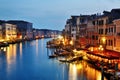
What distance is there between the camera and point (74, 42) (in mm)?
62000

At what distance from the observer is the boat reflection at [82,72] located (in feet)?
104

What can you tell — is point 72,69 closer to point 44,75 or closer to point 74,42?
point 44,75

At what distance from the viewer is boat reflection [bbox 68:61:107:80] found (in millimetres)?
31667

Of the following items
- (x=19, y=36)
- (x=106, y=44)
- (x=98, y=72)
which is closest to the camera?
(x=98, y=72)

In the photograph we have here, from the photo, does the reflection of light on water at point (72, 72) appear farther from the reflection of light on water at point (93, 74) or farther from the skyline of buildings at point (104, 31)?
the skyline of buildings at point (104, 31)

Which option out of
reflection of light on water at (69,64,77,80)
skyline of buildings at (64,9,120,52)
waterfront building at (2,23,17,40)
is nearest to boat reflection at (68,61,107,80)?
reflection of light on water at (69,64,77,80)

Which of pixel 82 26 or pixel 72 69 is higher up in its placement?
pixel 82 26

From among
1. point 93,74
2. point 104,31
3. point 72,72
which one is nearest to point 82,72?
point 72,72

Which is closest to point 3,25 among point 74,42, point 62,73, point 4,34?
point 4,34

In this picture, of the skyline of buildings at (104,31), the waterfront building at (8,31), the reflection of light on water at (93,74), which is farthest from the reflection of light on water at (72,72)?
the waterfront building at (8,31)

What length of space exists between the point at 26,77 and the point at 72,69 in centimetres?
604

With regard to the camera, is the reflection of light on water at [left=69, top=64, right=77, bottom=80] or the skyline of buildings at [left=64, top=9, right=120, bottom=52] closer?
the reflection of light on water at [left=69, top=64, right=77, bottom=80]

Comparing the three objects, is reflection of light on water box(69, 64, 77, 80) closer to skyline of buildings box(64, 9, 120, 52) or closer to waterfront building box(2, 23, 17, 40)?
skyline of buildings box(64, 9, 120, 52)

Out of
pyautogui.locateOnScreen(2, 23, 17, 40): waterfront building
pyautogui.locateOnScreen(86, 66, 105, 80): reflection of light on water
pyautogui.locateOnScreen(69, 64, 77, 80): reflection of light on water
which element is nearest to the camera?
pyautogui.locateOnScreen(86, 66, 105, 80): reflection of light on water
